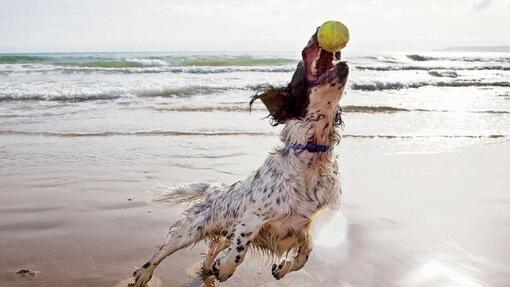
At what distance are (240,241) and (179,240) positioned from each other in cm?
76

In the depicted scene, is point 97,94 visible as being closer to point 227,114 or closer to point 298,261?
point 227,114

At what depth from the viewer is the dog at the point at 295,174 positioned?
3.48 meters

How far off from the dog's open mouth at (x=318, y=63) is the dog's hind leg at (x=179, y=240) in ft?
4.81

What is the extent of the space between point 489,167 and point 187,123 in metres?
6.18

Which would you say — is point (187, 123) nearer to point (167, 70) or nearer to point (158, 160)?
point (158, 160)

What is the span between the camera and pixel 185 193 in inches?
187

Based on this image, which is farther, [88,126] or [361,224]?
[88,126]

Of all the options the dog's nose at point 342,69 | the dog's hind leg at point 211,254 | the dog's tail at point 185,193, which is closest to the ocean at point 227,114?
the dog's tail at point 185,193

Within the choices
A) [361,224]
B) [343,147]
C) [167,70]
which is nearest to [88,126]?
[343,147]

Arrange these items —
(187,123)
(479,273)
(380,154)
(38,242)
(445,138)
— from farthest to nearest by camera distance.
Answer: (187,123) < (445,138) < (380,154) < (38,242) < (479,273)

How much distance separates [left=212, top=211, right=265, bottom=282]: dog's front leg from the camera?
3744 millimetres

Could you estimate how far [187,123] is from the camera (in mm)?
12000

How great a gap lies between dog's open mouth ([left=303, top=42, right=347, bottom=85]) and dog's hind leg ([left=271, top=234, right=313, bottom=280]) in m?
1.11

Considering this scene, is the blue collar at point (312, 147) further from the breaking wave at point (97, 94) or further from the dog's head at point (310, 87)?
the breaking wave at point (97, 94)
